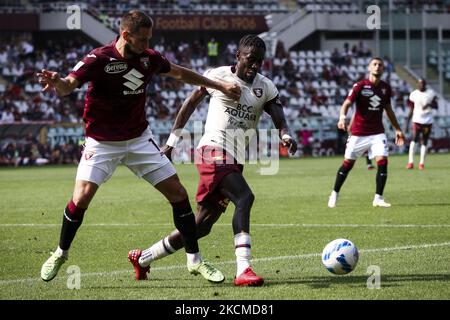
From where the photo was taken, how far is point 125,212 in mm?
16594

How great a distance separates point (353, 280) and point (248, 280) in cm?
103

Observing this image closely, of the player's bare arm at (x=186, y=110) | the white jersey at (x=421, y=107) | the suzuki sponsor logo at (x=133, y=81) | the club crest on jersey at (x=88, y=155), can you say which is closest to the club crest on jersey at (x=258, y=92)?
the player's bare arm at (x=186, y=110)

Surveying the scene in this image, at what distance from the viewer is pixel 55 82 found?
8.02 metres

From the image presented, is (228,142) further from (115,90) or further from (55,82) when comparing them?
(55,82)

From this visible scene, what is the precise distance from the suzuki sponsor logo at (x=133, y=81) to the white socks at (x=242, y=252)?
1.60 meters

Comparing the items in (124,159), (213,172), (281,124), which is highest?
(281,124)

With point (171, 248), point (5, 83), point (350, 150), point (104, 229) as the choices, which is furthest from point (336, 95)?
point (171, 248)

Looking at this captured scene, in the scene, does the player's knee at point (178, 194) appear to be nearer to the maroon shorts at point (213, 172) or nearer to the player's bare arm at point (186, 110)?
the maroon shorts at point (213, 172)

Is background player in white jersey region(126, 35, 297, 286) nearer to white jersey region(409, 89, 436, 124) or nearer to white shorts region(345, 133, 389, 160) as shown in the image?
white shorts region(345, 133, 389, 160)

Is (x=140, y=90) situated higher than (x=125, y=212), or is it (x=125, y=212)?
(x=140, y=90)

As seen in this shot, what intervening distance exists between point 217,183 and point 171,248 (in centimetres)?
79

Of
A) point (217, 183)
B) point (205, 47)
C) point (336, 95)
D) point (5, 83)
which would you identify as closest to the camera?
point (217, 183)

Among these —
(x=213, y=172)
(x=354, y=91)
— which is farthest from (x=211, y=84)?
(x=354, y=91)

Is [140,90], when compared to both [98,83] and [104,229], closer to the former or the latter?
[98,83]
